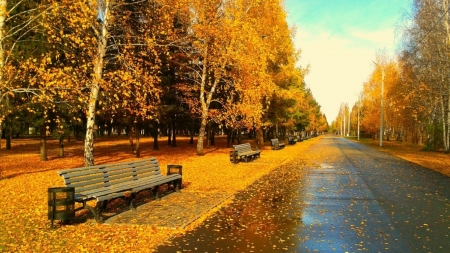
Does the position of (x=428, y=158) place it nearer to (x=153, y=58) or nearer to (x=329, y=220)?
(x=153, y=58)

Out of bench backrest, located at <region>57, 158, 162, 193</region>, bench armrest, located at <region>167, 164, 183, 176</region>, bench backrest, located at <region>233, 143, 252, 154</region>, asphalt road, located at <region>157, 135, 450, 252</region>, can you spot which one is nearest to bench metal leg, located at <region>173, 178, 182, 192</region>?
bench armrest, located at <region>167, 164, 183, 176</region>

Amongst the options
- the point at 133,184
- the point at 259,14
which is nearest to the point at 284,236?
the point at 133,184

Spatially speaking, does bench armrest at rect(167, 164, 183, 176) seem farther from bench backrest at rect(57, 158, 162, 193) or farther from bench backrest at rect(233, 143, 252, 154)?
bench backrest at rect(233, 143, 252, 154)

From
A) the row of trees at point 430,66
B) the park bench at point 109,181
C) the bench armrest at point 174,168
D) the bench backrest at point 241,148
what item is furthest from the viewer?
the row of trees at point 430,66

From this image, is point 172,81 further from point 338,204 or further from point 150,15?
point 338,204

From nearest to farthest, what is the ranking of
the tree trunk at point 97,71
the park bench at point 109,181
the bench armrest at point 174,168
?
1. the park bench at point 109,181
2. the bench armrest at point 174,168
3. the tree trunk at point 97,71

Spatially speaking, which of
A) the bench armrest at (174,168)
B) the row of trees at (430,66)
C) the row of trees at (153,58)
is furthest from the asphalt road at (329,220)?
the row of trees at (430,66)

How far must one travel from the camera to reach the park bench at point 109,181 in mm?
6801

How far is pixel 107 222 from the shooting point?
684 centimetres

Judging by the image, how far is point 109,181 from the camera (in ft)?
26.0

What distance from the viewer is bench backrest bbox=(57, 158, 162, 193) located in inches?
271

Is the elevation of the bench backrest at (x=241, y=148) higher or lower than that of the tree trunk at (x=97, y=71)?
lower

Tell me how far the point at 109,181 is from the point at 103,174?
25cm

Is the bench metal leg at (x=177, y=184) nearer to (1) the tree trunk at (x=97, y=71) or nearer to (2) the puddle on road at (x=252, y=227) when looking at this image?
(2) the puddle on road at (x=252, y=227)
